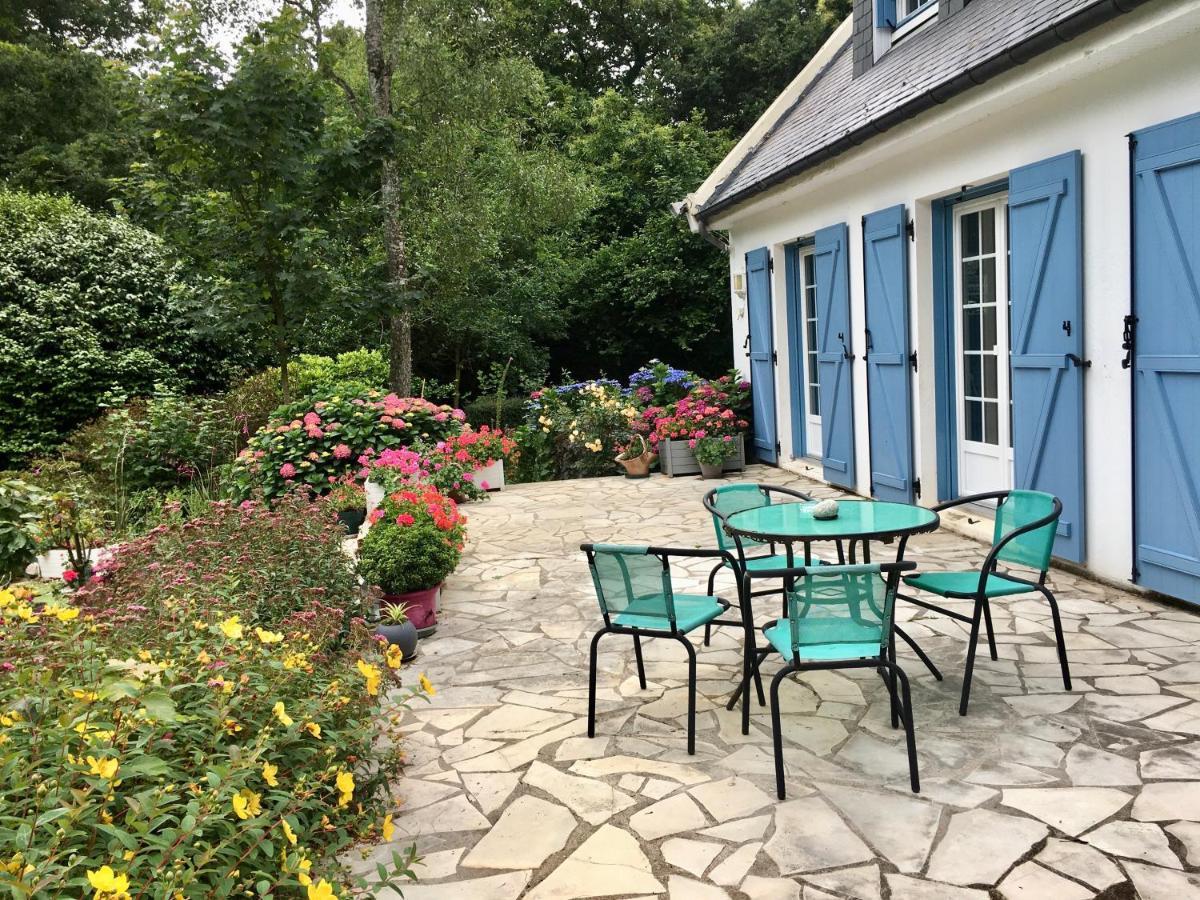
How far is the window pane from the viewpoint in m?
6.65

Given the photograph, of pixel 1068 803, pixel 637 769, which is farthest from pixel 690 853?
pixel 1068 803

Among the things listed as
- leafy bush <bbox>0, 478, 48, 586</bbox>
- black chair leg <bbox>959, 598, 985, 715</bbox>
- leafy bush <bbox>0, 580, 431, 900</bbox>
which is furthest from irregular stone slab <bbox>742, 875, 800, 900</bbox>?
leafy bush <bbox>0, 478, 48, 586</bbox>

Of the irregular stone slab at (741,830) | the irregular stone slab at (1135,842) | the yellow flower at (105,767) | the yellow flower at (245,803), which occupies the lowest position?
the irregular stone slab at (741,830)

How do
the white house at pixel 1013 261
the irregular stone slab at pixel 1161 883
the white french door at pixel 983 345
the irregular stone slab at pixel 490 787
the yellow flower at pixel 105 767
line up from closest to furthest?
the yellow flower at pixel 105 767 → the irregular stone slab at pixel 1161 883 → the irregular stone slab at pixel 490 787 → the white house at pixel 1013 261 → the white french door at pixel 983 345

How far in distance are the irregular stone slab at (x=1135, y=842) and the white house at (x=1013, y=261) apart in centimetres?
226

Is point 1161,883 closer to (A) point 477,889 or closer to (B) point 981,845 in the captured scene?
(B) point 981,845

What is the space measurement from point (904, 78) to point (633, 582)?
5358 millimetres

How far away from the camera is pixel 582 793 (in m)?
3.15

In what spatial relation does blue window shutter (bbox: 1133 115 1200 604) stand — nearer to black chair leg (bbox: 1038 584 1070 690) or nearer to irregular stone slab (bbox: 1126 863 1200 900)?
black chair leg (bbox: 1038 584 1070 690)

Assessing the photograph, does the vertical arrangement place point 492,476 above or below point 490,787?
above

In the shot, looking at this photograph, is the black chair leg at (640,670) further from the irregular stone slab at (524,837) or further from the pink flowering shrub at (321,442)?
the pink flowering shrub at (321,442)

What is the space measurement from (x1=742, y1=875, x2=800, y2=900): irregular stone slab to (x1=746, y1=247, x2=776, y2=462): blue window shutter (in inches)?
312

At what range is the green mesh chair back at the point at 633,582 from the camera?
3395 mm

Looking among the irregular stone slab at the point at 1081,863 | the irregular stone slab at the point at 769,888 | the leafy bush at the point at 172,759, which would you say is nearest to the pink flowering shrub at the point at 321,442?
the leafy bush at the point at 172,759
